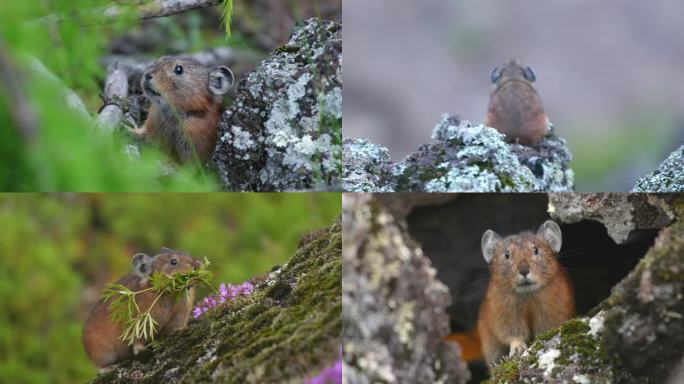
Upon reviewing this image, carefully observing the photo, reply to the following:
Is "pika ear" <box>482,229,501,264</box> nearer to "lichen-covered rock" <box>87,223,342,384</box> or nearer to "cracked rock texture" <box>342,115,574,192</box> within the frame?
"cracked rock texture" <box>342,115,574,192</box>

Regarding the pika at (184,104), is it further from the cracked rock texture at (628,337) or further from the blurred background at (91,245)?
the cracked rock texture at (628,337)

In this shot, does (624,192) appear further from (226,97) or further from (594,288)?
(226,97)

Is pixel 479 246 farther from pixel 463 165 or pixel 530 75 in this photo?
pixel 530 75

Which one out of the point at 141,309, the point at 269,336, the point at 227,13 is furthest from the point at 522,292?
the point at 227,13

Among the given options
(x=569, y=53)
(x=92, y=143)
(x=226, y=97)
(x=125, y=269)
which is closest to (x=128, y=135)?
(x=92, y=143)

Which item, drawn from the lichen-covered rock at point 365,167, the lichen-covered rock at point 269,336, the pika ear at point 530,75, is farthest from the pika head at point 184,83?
the pika ear at point 530,75
